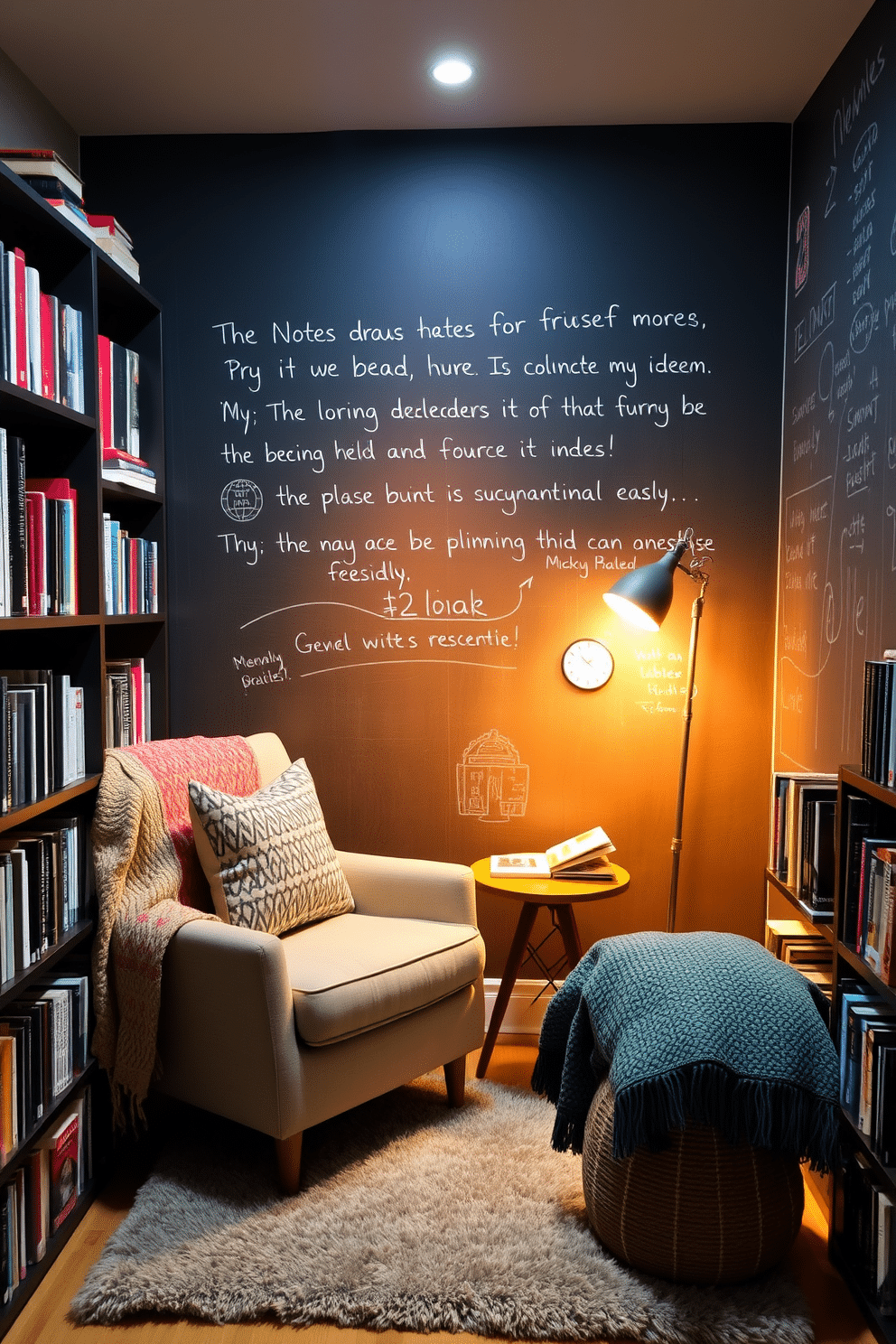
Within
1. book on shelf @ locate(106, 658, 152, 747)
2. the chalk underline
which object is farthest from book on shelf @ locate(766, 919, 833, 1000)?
book on shelf @ locate(106, 658, 152, 747)

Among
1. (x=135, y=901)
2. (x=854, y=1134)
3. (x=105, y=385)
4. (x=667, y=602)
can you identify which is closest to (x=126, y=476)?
(x=105, y=385)

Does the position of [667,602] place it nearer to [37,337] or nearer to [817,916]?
[817,916]

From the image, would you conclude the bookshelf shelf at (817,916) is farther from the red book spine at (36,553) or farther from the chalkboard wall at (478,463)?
the red book spine at (36,553)

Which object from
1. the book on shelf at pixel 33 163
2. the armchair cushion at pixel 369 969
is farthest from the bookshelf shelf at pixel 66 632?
the armchair cushion at pixel 369 969

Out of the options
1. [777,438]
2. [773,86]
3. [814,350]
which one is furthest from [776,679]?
[773,86]

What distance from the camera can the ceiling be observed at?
2.30m

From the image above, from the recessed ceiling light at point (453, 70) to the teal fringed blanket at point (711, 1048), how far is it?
2.24 m

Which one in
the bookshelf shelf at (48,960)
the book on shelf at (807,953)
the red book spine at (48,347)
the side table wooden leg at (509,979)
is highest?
the red book spine at (48,347)

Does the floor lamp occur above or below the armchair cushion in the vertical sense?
above

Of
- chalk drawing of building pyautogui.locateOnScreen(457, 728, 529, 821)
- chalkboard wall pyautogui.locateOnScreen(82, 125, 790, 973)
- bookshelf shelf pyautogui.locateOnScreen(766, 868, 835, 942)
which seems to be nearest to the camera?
bookshelf shelf pyautogui.locateOnScreen(766, 868, 835, 942)

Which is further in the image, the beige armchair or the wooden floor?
the beige armchair

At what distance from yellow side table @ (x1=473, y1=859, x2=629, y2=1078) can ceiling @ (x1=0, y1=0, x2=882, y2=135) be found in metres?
2.16

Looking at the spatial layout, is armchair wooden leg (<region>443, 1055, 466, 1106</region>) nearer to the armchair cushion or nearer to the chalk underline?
the armchair cushion

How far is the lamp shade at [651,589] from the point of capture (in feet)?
8.30
